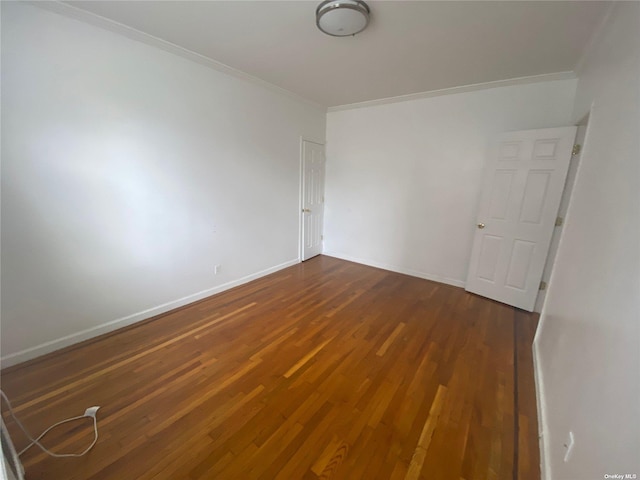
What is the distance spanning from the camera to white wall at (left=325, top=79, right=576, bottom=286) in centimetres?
298

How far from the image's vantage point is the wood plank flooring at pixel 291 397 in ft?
4.28

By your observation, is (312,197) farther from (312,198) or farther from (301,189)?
(301,189)

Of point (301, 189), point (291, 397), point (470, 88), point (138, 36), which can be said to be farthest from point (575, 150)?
point (138, 36)

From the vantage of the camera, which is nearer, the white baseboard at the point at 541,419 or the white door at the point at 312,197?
the white baseboard at the point at 541,419

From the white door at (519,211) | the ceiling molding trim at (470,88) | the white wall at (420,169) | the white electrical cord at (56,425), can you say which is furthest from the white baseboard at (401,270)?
the white electrical cord at (56,425)

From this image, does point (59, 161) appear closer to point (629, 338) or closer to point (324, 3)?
point (324, 3)

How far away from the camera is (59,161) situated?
6.24 feet

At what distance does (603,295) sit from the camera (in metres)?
1.10

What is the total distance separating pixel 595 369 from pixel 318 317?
6.75 ft

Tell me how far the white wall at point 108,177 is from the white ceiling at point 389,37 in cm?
34

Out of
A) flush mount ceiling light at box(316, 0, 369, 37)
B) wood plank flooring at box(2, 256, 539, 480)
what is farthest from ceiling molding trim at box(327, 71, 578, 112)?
wood plank flooring at box(2, 256, 539, 480)

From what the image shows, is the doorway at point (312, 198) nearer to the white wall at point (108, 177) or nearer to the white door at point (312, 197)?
the white door at point (312, 197)

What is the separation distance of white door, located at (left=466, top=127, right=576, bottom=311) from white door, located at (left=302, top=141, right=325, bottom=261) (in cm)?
257

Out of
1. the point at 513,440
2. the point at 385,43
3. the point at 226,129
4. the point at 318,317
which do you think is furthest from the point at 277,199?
the point at 513,440
